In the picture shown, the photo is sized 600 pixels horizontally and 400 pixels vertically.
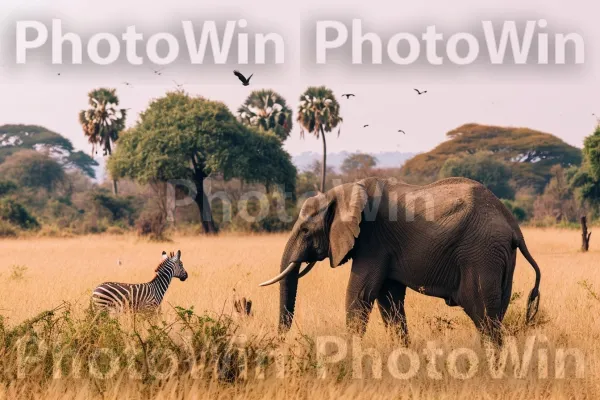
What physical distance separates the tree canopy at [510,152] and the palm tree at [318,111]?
57.8 ft

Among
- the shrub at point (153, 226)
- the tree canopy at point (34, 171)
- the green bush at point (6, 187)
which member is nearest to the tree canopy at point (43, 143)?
the tree canopy at point (34, 171)

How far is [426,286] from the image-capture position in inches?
345

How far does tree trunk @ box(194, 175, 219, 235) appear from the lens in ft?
129

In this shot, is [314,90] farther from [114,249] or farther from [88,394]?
[88,394]

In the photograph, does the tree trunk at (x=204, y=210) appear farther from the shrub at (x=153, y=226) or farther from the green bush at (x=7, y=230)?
the green bush at (x=7, y=230)

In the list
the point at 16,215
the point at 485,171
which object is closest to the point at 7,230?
the point at 16,215

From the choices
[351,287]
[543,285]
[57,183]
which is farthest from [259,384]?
[57,183]

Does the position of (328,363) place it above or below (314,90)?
below

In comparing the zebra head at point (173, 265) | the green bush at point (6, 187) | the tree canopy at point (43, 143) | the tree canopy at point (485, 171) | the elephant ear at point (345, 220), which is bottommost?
the zebra head at point (173, 265)

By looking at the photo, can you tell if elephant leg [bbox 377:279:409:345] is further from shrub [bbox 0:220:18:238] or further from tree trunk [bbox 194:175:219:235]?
tree trunk [bbox 194:175:219:235]

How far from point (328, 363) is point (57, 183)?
63.2 metres

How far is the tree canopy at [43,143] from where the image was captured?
8975cm

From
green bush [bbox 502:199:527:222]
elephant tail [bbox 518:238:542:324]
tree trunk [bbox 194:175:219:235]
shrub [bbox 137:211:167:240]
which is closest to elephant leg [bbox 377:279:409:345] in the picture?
elephant tail [bbox 518:238:542:324]

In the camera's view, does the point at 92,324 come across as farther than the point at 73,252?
No
